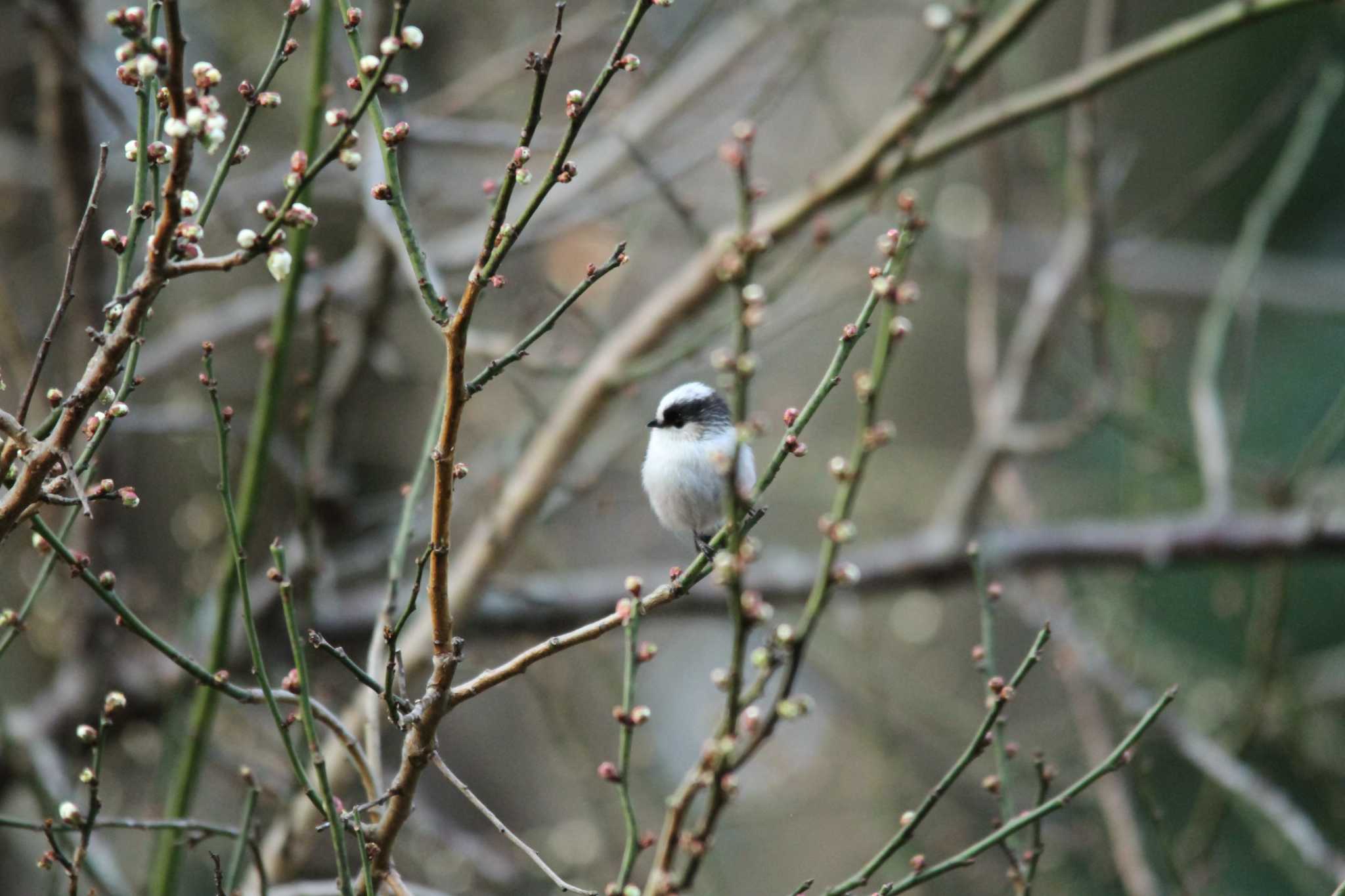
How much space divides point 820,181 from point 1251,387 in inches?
245

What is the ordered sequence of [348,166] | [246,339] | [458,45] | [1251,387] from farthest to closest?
[1251,387]
[458,45]
[246,339]
[348,166]

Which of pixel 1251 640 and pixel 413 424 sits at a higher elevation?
pixel 413 424

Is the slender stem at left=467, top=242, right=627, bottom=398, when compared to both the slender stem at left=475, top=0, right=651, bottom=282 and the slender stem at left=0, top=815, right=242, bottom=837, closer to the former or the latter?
the slender stem at left=475, top=0, right=651, bottom=282

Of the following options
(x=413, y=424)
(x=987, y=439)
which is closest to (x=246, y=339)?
(x=413, y=424)

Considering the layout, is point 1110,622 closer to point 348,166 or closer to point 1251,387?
point 348,166

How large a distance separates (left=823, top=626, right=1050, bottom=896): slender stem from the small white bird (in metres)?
0.60

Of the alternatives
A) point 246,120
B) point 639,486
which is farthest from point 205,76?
point 639,486

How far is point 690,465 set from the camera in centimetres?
203

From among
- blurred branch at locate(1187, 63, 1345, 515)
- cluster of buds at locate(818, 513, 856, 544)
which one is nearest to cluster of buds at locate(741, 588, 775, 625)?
cluster of buds at locate(818, 513, 856, 544)

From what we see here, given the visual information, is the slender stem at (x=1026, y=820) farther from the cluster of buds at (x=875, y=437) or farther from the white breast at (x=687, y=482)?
the white breast at (x=687, y=482)

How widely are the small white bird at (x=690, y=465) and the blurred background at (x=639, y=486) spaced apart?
396 millimetres

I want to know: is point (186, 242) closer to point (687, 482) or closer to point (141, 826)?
point (141, 826)

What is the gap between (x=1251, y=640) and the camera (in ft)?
12.4

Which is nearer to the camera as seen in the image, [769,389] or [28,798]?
[28,798]
